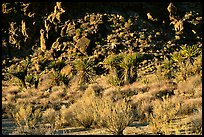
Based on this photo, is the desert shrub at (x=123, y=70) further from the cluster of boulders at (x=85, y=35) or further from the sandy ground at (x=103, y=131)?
the sandy ground at (x=103, y=131)

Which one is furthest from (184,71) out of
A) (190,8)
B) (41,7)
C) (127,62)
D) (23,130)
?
(41,7)

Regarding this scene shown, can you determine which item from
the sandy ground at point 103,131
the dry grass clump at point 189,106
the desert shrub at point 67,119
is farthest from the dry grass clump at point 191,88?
the desert shrub at point 67,119

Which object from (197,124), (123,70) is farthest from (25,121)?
(123,70)

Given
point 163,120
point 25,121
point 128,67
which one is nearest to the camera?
point 163,120

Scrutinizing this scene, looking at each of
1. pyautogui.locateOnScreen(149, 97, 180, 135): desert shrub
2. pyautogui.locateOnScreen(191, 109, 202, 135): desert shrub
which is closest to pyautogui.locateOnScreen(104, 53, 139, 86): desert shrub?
pyautogui.locateOnScreen(149, 97, 180, 135): desert shrub

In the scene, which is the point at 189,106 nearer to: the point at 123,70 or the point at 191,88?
the point at 191,88

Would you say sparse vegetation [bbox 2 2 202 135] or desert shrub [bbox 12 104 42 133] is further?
sparse vegetation [bbox 2 2 202 135]

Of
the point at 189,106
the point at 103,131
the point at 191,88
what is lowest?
the point at 103,131

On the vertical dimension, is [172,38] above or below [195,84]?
above

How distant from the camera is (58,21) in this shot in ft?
136

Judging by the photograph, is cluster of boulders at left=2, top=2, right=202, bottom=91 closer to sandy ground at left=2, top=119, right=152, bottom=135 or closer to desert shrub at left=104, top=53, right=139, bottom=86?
desert shrub at left=104, top=53, right=139, bottom=86

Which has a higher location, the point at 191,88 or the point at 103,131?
the point at 191,88

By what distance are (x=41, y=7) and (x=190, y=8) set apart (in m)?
17.5

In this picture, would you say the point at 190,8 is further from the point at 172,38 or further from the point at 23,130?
the point at 23,130
